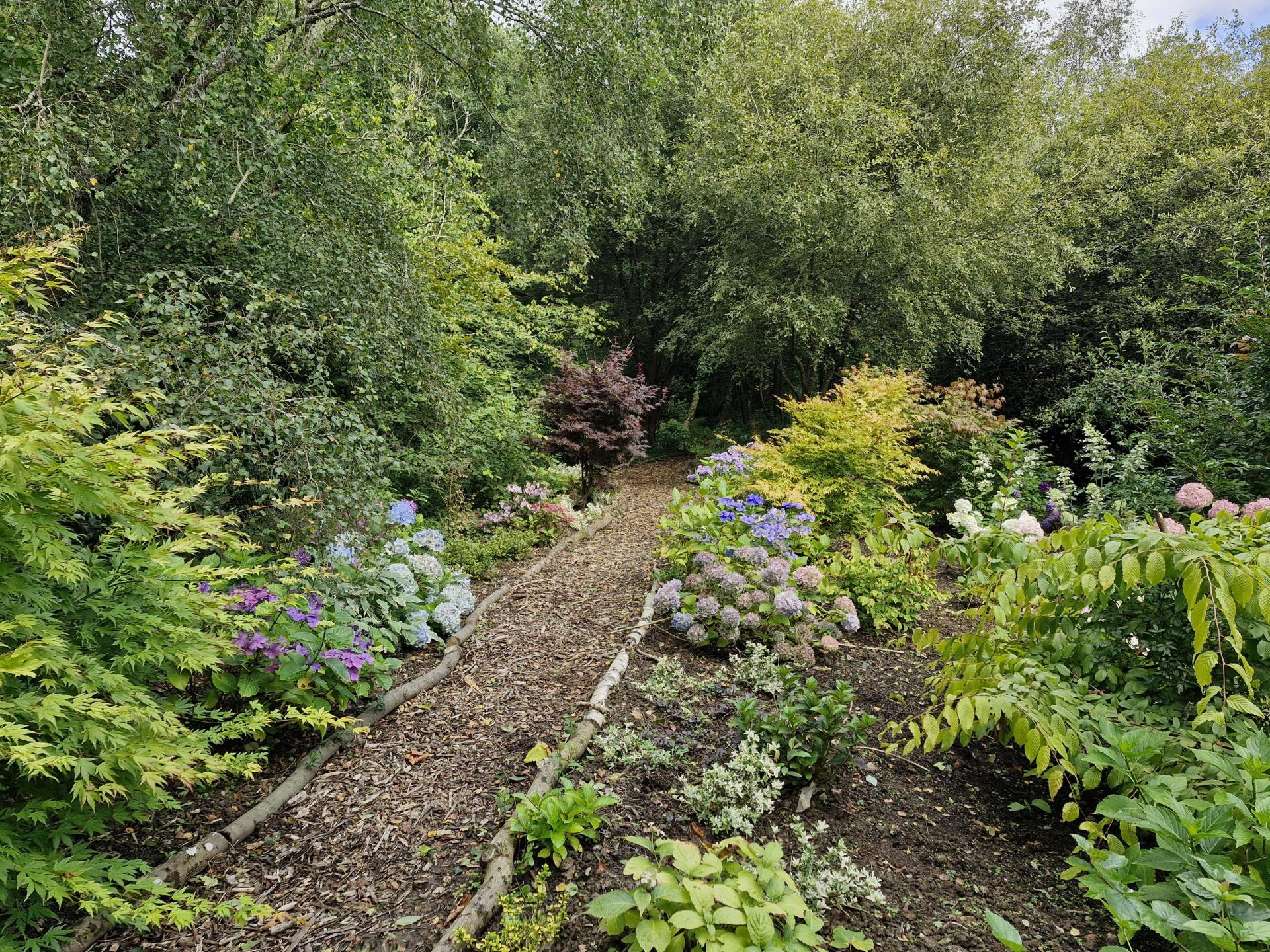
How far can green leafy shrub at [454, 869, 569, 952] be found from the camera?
176cm

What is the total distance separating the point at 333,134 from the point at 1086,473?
10661 millimetres

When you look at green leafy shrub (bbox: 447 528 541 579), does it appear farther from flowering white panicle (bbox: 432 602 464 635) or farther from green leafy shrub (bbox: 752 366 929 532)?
green leafy shrub (bbox: 752 366 929 532)

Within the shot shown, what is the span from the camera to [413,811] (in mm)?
2479

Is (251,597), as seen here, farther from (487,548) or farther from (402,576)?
(487,548)

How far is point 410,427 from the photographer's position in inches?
229

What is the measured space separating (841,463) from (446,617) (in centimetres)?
362

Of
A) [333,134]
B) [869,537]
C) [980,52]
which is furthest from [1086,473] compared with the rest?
[333,134]

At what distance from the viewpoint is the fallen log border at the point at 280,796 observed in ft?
5.90

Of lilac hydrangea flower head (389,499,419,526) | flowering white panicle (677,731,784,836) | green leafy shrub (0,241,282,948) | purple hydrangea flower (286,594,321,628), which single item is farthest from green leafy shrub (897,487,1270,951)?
lilac hydrangea flower head (389,499,419,526)

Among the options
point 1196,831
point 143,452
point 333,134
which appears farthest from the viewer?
point 333,134

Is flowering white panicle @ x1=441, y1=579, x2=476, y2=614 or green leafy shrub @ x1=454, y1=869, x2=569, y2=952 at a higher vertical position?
flowering white panicle @ x1=441, y1=579, x2=476, y2=614

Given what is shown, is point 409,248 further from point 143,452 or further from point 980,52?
point 980,52

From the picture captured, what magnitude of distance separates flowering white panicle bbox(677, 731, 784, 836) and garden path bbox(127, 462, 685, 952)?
78cm

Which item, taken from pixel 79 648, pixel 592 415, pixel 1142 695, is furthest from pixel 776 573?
pixel 592 415
